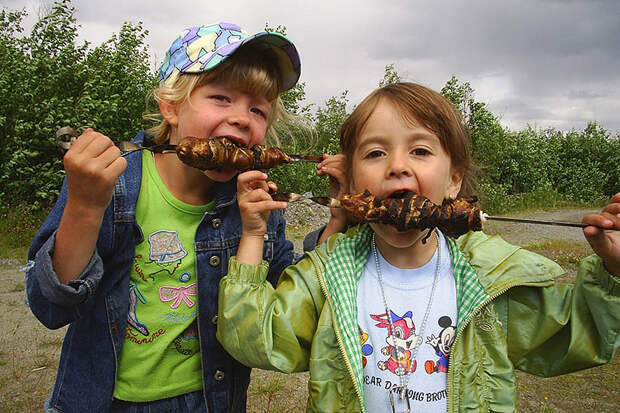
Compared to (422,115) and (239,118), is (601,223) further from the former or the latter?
(239,118)

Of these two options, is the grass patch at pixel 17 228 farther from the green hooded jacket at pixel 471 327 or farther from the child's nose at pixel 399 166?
the child's nose at pixel 399 166

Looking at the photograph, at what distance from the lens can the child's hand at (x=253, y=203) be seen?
2.10 metres

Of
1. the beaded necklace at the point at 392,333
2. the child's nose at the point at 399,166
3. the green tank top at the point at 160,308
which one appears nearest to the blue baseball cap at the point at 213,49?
the green tank top at the point at 160,308

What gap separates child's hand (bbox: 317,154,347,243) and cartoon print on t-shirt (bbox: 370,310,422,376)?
2.31ft

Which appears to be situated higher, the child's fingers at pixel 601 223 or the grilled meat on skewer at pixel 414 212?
the grilled meat on skewer at pixel 414 212

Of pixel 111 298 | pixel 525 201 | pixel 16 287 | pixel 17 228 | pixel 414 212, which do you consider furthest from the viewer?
pixel 525 201

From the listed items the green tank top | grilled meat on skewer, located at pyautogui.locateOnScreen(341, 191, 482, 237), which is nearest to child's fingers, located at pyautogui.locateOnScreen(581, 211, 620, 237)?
grilled meat on skewer, located at pyautogui.locateOnScreen(341, 191, 482, 237)

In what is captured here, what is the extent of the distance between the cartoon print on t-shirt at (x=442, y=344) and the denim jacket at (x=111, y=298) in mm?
986

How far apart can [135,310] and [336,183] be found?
51.4 inches

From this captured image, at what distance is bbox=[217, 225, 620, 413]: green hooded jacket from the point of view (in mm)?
1861

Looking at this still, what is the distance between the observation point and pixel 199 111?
2234 millimetres

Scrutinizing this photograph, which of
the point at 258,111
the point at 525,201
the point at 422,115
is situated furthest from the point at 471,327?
the point at 525,201

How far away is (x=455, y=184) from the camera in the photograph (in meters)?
2.40

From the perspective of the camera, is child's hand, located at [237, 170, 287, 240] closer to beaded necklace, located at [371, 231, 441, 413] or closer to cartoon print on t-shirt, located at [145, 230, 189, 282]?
cartoon print on t-shirt, located at [145, 230, 189, 282]
